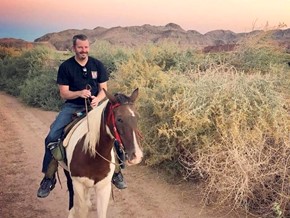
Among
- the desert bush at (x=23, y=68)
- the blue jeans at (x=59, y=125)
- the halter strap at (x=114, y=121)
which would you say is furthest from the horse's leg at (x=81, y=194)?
the desert bush at (x=23, y=68)

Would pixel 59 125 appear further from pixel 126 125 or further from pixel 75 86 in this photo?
pixel 126 125

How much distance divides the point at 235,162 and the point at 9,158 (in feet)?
18.0

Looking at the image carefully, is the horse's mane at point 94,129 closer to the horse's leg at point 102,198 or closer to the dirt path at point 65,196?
the horse's leg at point 102,198

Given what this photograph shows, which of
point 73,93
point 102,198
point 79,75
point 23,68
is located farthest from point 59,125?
point 23,68

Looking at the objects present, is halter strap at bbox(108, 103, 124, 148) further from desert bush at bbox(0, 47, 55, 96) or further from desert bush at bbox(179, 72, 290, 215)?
desert bush at bbox(0, 47, 55, 96)

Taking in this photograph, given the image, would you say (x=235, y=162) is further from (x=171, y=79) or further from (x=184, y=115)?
(x=171, y=79)

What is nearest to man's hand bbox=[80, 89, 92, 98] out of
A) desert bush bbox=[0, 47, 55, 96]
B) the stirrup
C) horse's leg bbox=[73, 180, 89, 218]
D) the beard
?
the beard

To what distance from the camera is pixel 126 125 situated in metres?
3.66

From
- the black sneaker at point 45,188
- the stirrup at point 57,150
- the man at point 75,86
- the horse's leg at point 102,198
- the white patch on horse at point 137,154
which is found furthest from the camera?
the black sneaker at point 45,188

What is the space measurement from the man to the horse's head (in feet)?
3.15

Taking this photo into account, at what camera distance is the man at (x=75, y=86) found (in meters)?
4.83

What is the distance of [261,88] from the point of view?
21.2 feet

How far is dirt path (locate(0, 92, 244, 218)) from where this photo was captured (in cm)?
579

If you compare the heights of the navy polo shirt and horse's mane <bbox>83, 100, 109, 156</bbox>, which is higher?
the navy polo shirt
